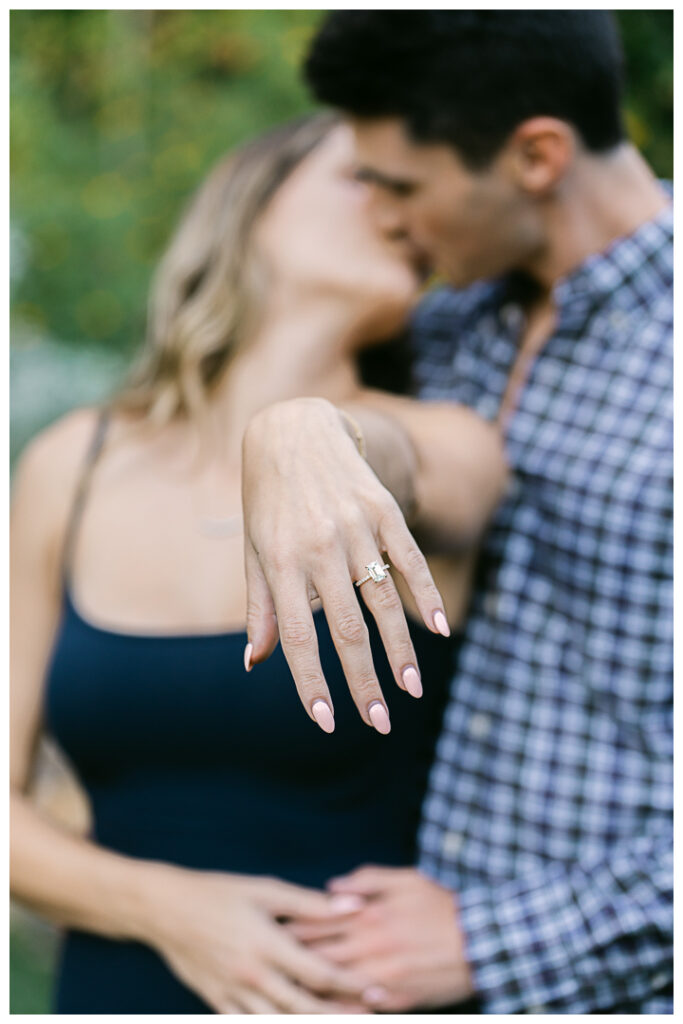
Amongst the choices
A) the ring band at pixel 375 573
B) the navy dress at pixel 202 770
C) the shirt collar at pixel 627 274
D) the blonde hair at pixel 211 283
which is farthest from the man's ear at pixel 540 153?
the ring band at pixel 375 573

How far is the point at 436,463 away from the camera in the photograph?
1.23m

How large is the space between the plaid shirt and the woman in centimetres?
12

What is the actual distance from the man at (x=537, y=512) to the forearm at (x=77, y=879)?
254 millimetres

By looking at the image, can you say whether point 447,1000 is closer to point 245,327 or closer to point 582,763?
point 582,763

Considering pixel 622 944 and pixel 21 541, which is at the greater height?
pixel 21 541

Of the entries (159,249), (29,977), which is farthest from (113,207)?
(29,977)

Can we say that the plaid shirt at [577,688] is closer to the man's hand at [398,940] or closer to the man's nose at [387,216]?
the man's hand at [398,940]

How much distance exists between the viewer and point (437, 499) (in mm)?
1202

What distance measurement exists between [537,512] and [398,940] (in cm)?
70

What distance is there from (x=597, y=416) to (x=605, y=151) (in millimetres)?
497

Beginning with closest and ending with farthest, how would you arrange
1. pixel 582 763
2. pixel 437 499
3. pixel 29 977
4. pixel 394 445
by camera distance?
pixel 394 445
pixel 437 499
pixel 582 763
pixel 29 977

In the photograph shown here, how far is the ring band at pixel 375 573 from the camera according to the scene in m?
0.73

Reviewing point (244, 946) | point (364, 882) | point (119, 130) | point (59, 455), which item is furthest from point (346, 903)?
point (119, 130)

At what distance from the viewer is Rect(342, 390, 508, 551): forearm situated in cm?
104
